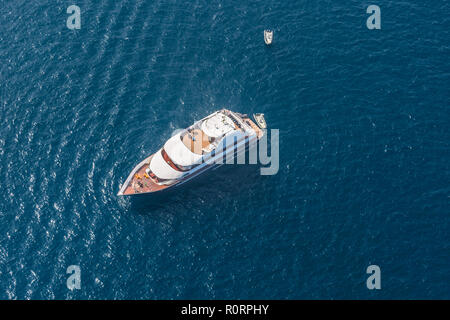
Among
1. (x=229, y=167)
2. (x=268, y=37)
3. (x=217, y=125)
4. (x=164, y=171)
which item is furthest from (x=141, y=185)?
(x=268, y=37)

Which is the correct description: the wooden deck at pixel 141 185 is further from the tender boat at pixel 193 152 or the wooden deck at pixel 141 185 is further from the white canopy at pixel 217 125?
the white canopy at pixel 217 125

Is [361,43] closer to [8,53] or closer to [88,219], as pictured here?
[88,219]

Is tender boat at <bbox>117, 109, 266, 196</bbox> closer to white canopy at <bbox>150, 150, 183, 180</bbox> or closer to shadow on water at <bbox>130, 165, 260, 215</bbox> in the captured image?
white canopy at <bbox>150, 150, 183, 180</bbox>

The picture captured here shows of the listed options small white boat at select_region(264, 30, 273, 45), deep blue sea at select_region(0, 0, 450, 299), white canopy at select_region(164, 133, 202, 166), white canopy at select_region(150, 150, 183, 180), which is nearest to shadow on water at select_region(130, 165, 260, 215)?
deep blue sea at select_region(0, 0, 450, 299)

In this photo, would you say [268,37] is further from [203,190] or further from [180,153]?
[203,190]

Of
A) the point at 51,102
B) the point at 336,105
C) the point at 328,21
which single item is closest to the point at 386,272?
the point at 336,105

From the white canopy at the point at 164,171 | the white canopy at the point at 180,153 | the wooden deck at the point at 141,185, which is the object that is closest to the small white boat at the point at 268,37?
the white canopy at the point at 180,153

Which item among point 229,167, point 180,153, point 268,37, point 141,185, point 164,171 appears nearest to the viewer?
point 141,185
